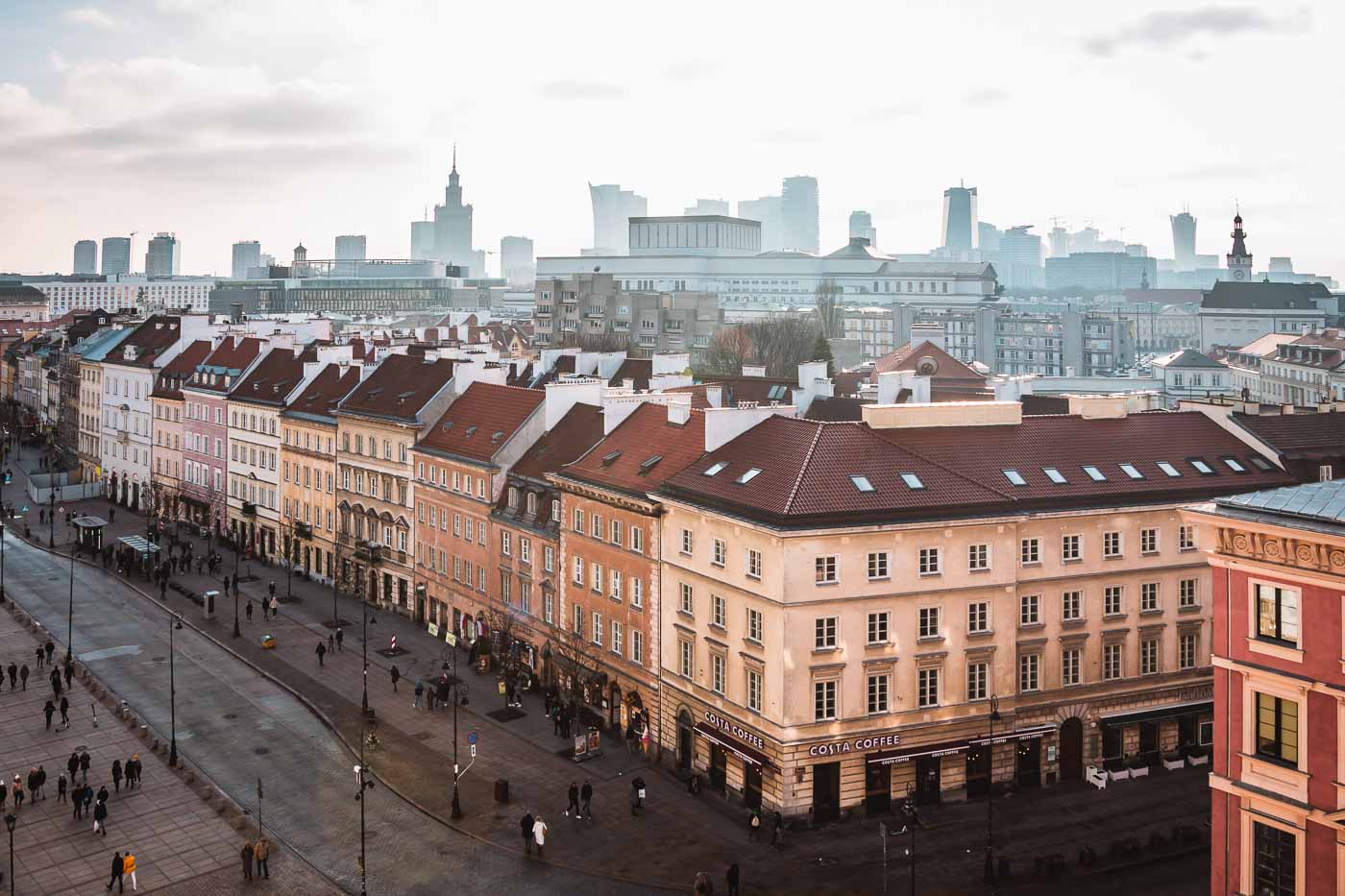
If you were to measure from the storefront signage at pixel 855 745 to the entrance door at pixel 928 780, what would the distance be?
193 centimetres

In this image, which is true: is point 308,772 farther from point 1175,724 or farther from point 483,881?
point 1175,724

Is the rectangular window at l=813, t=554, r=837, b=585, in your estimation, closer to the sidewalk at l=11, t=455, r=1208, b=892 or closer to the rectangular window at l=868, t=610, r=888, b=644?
the rectangular window at l=868, t=610, r=888, b=644

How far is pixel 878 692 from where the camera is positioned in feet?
161

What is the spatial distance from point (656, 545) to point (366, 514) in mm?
36917

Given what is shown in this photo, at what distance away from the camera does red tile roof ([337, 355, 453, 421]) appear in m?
84.9

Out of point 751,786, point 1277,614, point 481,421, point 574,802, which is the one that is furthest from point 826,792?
point 481,421

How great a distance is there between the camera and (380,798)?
51.4 metres

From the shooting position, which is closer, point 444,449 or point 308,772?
point 308,772

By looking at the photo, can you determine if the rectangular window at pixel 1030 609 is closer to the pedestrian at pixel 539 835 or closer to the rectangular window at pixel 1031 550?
the rectangular window at pixel 1031 550

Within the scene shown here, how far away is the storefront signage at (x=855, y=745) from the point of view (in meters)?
48.1

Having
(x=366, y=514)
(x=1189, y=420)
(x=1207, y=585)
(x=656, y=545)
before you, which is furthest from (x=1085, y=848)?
(x=366, y=514)

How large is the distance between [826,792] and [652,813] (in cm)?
678

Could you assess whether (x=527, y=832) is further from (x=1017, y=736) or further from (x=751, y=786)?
(x=1017, y=736)

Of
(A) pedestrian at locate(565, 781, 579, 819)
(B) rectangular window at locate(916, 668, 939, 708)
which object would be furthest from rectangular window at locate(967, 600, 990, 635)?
(A) pedestrian at locate(565, 781, 579, 819)
